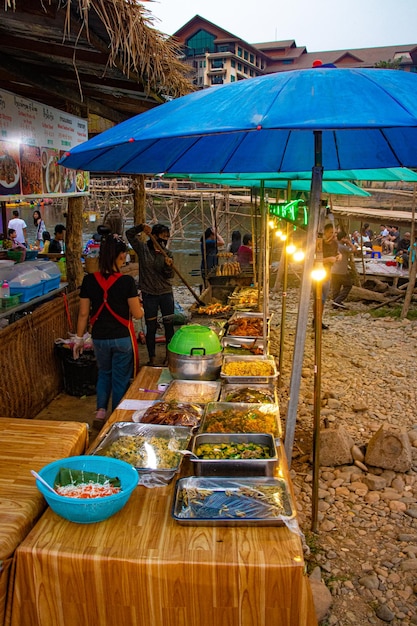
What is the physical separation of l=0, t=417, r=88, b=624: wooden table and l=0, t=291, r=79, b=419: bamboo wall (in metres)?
1.84

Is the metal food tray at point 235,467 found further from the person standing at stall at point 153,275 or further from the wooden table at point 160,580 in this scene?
the person standing at stall at point 153,275

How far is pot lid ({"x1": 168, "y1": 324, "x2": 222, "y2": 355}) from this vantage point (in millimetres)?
4004

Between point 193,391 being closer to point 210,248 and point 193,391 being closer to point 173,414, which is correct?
point 173,414

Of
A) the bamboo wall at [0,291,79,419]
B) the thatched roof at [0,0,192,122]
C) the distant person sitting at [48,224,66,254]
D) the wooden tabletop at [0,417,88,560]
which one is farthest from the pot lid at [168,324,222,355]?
the distant person sitting at [48,224,66,254]

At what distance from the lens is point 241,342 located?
5355 millimetres

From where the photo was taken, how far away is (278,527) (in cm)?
222

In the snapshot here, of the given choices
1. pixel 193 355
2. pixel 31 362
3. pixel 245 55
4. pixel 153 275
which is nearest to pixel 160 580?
pixel 193 355

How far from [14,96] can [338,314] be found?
8196 millimetres

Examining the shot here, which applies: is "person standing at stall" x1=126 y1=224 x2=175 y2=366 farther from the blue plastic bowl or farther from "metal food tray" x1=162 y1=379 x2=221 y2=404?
the blue plastic bowl

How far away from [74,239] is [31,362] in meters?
2.17

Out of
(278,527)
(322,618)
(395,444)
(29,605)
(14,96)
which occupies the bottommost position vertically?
(322,618)

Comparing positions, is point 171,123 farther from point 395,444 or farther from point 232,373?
point 395,444

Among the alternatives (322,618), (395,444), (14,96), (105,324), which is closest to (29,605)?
(322,618)

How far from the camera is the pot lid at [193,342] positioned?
158 inches
